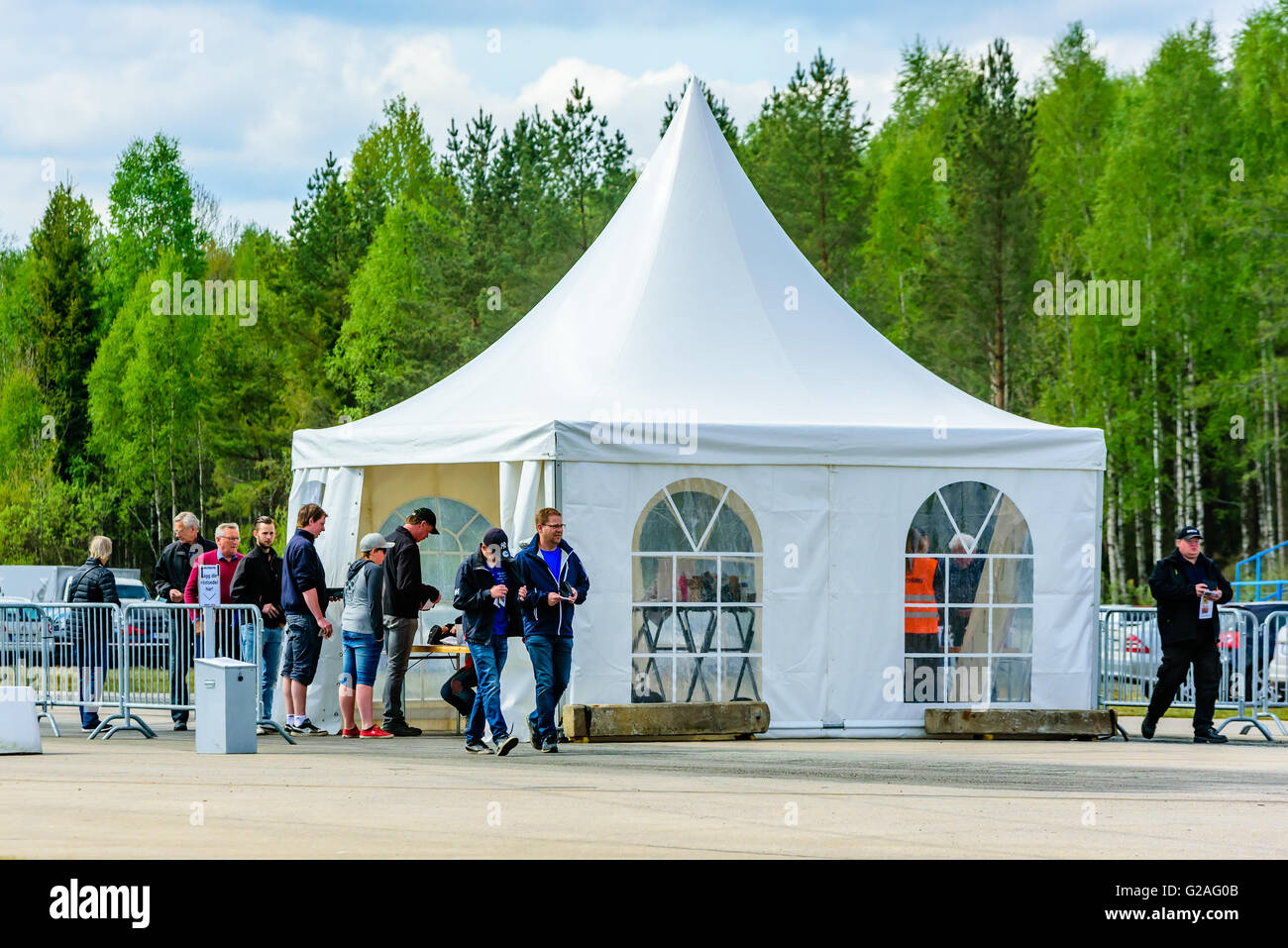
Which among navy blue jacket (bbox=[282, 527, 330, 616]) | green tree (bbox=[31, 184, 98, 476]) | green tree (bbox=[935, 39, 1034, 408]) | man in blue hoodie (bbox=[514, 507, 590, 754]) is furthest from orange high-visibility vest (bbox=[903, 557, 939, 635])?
green tree (bbox=[31, 184, 98, 476])

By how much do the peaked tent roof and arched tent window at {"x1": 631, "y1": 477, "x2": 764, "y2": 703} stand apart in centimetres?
49

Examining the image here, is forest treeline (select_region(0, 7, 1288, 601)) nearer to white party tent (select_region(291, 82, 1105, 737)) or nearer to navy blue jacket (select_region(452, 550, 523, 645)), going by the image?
white party tent (select_region(291, 82, 1105, 737))

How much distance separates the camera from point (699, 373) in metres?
14.6

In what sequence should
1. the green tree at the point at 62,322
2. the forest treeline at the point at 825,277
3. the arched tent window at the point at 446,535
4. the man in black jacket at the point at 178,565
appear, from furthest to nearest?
1. the green tree at the point at 62,322
2. the forest treeline at the point at 825,277
3. the arched tent window at the point at 446,535
4. the man in black jacket at the point at 178,565

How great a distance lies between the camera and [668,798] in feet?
32.0

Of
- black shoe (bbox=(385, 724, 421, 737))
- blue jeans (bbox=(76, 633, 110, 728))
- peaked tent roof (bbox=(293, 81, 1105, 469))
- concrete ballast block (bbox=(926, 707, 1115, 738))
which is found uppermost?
peaked tent roof (bbox=(293, 81, 1105, 469))

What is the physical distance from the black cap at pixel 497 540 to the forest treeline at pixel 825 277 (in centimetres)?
1945

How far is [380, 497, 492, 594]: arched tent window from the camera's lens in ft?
55.5

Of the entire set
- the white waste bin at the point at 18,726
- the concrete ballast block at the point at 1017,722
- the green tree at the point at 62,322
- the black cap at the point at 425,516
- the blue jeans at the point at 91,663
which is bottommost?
the concrete ballast block at the point at 1017,722

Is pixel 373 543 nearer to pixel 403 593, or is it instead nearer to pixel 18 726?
pixel 403 593

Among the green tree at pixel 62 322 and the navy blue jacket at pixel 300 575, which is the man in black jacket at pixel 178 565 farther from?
the green tree at pixel 62 322

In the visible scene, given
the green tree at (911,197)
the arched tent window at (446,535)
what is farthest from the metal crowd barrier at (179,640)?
the green tree at (911,197)

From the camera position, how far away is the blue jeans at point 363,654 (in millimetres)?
13852
